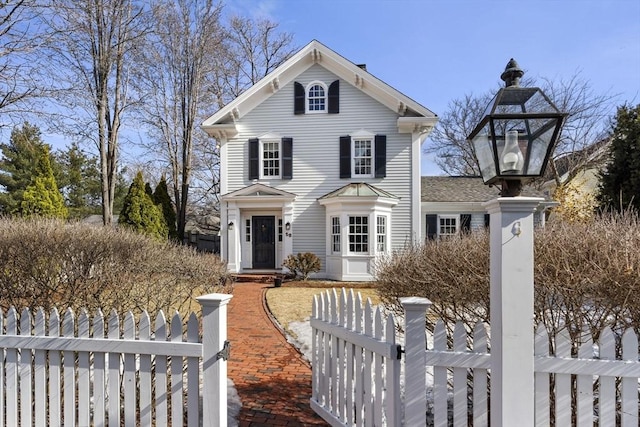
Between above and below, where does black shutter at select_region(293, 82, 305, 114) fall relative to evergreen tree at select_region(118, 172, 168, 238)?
above

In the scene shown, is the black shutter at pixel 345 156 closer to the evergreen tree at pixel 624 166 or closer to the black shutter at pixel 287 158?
the black shutter at pixel 287 158

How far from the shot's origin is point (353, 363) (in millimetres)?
2643

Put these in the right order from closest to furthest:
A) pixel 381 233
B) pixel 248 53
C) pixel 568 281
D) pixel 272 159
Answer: pixel 568 281
pixel 381 233
pixel 272 159
pixel 248 53

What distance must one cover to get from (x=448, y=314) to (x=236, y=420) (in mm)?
2293

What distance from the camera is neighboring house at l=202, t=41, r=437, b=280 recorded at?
12.8m

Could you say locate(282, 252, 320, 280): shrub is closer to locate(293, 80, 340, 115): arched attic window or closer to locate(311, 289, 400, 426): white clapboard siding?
locate(293, 80, 340, 115): arched attic window

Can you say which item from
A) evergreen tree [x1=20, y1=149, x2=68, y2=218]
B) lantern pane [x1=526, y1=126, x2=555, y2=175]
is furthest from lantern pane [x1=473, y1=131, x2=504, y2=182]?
evergreen tree [x1=20, y1=149, x2=68, y2=218]

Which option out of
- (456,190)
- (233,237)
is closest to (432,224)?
(456,190)

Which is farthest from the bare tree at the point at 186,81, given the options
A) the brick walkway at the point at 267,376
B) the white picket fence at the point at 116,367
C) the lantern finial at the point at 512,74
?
the lantern finial at the point at 512,74

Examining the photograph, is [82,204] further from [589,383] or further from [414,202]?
[589,383]

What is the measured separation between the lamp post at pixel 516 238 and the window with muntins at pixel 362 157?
1127cm

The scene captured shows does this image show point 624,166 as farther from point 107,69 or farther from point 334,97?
point 107,69

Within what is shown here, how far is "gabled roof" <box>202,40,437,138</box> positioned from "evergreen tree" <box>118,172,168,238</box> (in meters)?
3.88

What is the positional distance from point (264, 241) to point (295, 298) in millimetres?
4894
